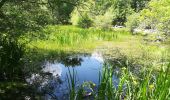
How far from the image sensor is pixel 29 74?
10.1 metres

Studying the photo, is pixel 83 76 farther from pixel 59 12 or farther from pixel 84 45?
pixel 84 45

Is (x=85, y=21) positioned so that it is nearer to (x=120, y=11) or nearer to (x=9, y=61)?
(x=9, y=61)

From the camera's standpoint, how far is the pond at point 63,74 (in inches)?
335

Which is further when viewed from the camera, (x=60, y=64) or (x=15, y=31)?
(x=60, y=64)

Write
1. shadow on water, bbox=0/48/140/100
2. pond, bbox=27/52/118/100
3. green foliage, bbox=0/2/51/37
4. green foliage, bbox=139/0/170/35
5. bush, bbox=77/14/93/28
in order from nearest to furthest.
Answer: shadow on water, bbox=0/48/140/100 → pond, bbox=27/52/118/100 → green foliage, bbox=0/2/51/37 → bush, bbox=77/14/93/28 → green foliage, bbox=139/0/170/35

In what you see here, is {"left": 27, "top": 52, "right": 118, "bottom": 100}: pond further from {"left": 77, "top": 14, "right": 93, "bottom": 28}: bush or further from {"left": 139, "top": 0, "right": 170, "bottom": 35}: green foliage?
{"left": 139, "top": 0, "right": 170, "bottom": 35}: green foliage

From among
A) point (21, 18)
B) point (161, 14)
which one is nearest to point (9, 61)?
point (21, 18)

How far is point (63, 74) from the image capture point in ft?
36.1

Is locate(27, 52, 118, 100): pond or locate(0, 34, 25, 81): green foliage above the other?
locate(0, 34, 25, 81): green foliage

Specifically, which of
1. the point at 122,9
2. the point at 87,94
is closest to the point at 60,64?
the point at 87,94

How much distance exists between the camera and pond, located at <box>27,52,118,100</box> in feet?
27.9

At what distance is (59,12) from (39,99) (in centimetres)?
396

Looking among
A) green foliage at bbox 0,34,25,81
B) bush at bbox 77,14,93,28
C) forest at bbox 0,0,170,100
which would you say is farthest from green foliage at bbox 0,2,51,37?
bush at bbox 77,14,93,28

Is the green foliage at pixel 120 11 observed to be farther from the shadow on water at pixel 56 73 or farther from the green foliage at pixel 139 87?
the green foliage at pixel 139 87
